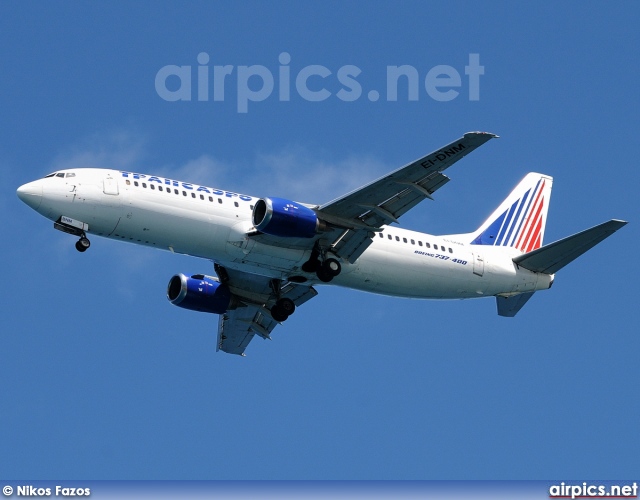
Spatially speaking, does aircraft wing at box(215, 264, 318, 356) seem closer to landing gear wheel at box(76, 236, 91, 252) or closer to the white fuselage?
the white fuselage

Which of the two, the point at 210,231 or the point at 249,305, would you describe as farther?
the point at 249,305

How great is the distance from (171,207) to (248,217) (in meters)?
3.59

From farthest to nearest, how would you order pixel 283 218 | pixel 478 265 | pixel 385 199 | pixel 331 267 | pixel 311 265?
pixel 478 265 < pixel 311 265 < pixel 331 267 < pixel 385 199 < pixel 283 218

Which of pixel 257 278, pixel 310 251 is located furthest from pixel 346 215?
pixel 257 278

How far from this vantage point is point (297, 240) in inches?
2272

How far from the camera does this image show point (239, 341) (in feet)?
223

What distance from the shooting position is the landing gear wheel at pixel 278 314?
63.6m

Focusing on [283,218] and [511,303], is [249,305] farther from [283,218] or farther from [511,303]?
[511,303]

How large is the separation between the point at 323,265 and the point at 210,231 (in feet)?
18.6

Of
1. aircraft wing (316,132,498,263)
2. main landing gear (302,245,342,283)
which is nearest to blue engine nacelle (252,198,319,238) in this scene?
aircraft wing (316,132,498,263)

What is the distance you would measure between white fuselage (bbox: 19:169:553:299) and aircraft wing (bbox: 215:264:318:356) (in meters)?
3.94

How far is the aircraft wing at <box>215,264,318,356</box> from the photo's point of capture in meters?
64.3

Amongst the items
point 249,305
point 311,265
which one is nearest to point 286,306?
point 249,305

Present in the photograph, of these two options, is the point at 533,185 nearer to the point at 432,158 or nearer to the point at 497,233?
the point at 497,233
